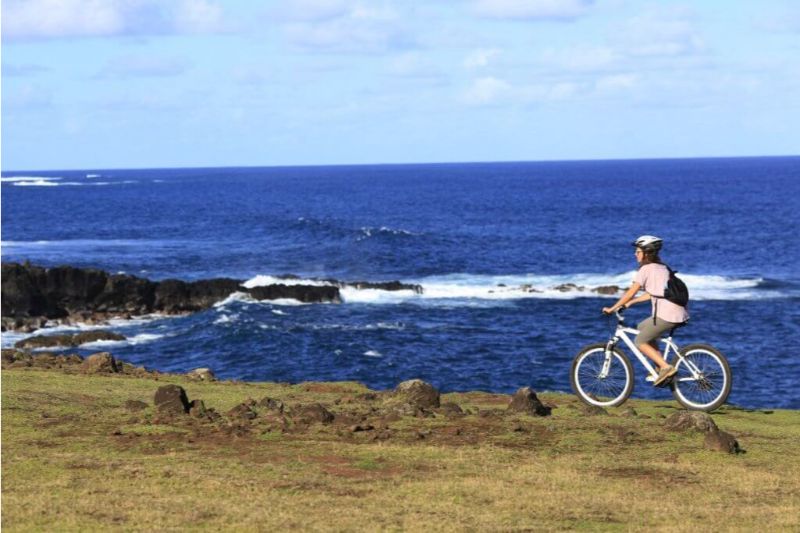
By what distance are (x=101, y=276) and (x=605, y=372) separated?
1750 inches

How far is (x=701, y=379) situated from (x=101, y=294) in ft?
146

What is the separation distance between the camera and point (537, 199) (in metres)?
176

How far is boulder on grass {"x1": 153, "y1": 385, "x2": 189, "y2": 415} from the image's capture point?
14180mm

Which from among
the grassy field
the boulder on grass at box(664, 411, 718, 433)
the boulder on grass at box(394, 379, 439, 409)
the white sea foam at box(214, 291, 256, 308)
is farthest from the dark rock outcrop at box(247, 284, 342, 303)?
the boulder on grass at box(664, 411, 718, 433)

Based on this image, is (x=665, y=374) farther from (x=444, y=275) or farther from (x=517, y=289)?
(x=444, y=275)

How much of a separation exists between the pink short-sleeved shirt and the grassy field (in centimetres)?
135

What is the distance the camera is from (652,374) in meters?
15.5

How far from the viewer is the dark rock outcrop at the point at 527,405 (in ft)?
48.5

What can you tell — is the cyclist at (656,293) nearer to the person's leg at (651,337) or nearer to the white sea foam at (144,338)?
the person's leg at (651,337)

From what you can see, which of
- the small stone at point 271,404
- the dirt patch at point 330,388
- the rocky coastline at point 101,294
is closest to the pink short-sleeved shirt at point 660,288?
the small stone at point 271,404

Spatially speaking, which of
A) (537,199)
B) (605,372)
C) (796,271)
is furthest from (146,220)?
(605,372)

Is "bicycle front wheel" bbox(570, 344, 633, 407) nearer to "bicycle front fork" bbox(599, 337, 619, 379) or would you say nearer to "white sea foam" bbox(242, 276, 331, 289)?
"bicycle front fork" bbox(599, 337, 619, 379)

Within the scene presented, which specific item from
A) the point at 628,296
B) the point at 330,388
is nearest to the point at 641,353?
the point at 628,296

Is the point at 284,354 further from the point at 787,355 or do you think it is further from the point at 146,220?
the point at 146,220
